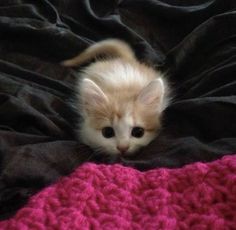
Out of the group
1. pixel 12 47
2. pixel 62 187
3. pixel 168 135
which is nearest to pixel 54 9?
pixel 12 47

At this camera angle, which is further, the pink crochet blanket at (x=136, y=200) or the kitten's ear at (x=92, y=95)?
the kitten's ear at (x=92, y=95)

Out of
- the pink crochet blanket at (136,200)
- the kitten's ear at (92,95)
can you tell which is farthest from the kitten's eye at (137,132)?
the pink crochet blanket at (136,200)

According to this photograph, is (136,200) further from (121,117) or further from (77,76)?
(77,76)

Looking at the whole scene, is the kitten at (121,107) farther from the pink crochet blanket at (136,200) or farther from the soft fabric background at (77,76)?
the pink crochet blanket at (136,200)

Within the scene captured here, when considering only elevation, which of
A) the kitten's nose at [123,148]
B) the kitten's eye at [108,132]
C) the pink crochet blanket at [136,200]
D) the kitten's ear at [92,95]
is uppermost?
the pink crochet blanket at [136,200]

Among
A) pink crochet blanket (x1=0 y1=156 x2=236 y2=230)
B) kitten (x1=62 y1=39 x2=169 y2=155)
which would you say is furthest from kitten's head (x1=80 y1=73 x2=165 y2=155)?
pink crochet blanket (x1=0 y1=156 x2=236 y2=230)

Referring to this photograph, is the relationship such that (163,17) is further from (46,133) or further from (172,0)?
(46,133)

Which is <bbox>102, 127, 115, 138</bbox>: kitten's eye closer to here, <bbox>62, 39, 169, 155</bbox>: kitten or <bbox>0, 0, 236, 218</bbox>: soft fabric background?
<bbox>62, 39, 169, 155</bbox>: kitten

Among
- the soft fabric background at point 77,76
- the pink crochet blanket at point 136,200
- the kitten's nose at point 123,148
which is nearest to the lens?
the pink crochet blanket at point 136,200

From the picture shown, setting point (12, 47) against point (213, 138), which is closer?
point (213, 138)
